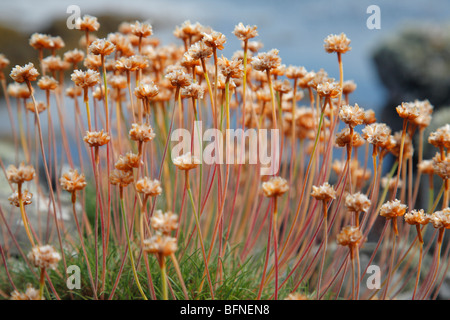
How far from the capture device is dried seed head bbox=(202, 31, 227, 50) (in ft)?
2.12

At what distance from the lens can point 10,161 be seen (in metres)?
1.96

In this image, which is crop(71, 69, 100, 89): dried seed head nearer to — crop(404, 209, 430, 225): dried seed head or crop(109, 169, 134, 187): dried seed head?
crop(109, 169, 134, 187): dried seed head

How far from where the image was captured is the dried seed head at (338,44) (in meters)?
0.72

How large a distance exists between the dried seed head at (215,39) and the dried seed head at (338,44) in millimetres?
202

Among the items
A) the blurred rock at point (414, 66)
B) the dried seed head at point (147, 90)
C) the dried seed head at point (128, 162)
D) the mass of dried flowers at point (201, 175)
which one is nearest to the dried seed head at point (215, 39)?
the mass of dried flowers at point (201, 175)

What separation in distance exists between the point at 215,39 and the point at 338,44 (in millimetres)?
233

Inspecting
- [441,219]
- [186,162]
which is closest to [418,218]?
[441,219]

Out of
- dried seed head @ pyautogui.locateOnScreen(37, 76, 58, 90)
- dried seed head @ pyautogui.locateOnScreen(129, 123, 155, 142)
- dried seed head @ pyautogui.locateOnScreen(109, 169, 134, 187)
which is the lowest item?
dried seed head @ pyautogui.locateOnScreen(109, 169, 134, 187)

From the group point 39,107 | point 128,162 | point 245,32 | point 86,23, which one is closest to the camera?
point 128,162

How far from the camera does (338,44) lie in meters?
0.73

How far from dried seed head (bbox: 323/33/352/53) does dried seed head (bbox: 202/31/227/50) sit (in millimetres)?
202

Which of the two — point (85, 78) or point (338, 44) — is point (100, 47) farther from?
point (338, 44)

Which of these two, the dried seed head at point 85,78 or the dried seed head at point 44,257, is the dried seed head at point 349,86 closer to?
the dried seed head at point 85,78

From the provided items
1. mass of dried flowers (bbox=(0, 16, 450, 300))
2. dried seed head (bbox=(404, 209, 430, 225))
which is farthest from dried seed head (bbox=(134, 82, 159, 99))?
dried seed head (bbox=(404, 209, 430, 225))
